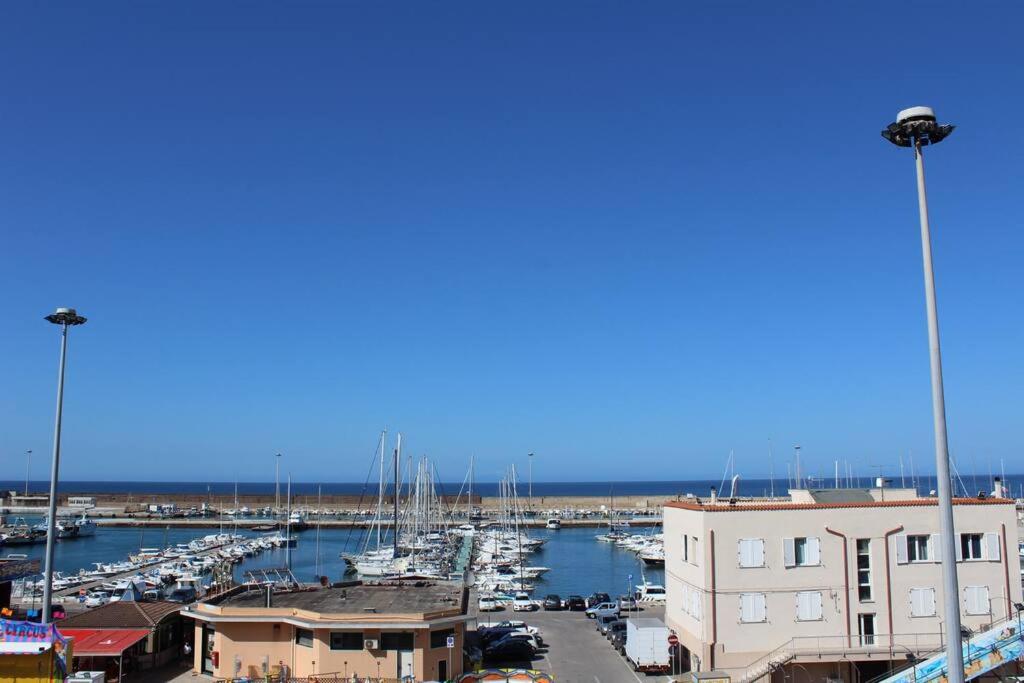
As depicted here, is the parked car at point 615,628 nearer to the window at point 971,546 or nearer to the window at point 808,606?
the window at point 808,606

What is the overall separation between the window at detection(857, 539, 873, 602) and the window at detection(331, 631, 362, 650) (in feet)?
57.3

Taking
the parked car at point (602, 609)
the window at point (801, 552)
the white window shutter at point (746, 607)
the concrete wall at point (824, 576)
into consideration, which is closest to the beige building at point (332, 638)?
the concrete wall at point (824, 576)

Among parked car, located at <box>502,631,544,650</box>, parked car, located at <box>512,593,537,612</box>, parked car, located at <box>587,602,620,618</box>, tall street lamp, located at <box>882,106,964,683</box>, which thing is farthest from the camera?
parked car, located at <box>512,593,537,612</box>

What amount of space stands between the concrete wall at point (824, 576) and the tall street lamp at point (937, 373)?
16482mm

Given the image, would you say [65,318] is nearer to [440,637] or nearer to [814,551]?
[440,637]

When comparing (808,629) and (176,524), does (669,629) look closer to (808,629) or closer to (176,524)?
(808,629)

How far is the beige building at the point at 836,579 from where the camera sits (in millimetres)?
29188

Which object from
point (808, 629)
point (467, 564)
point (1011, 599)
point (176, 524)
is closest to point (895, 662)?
point (808, 629)

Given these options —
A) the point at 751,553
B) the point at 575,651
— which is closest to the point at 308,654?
the point at 575,651

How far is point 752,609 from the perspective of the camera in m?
29.5

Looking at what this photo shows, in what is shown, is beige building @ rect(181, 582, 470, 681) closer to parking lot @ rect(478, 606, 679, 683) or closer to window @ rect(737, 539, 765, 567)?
parking lot @ rect(478, 606, 679, 683)

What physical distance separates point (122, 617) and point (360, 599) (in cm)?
929

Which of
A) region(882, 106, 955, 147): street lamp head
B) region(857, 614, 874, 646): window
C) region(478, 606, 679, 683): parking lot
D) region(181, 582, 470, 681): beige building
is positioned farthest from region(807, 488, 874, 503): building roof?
region(882, 106, 955, 147): street lamp head

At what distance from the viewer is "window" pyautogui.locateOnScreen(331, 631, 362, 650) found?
93.7ft
